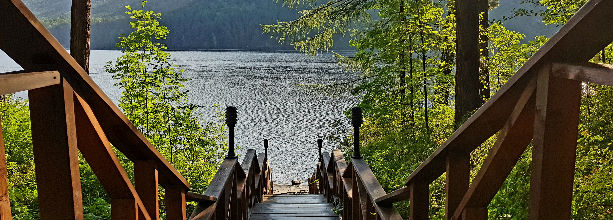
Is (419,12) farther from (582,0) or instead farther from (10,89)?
(10,89)

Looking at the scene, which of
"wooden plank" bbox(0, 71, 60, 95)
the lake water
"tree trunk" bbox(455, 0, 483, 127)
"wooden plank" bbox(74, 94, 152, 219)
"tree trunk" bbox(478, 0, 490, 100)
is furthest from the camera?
the lake water

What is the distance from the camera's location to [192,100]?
51.0m

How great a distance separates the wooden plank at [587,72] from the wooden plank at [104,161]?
5.28ft

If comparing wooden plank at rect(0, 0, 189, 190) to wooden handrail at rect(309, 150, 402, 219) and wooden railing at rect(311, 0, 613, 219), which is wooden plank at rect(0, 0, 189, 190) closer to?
wooden railing at rect(311, 0, 613, 219)

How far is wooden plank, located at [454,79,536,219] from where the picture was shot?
79.5 inches

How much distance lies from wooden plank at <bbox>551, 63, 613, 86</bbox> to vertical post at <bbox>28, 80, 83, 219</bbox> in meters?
1.56

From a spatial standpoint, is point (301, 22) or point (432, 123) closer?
point (432, 123)

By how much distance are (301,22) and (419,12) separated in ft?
10.1

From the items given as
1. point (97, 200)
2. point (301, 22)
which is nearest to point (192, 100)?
point (301, 22)

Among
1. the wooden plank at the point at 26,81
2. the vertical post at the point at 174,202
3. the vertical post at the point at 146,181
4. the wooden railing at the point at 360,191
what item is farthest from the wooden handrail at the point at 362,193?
the wooden plank at the point at 26,81

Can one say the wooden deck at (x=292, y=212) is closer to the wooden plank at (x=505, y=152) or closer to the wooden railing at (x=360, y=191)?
the wooden railing at (x=360, y=191)

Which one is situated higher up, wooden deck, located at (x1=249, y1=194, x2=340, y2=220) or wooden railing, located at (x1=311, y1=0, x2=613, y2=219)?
wooden railing, located at (x1=311, y1=0, x2=613, y2=219)

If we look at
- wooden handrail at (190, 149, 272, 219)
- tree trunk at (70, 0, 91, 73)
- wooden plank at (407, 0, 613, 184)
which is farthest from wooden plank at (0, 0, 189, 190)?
tree trunk at (70, 0, 91, 73)

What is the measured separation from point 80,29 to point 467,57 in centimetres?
645
